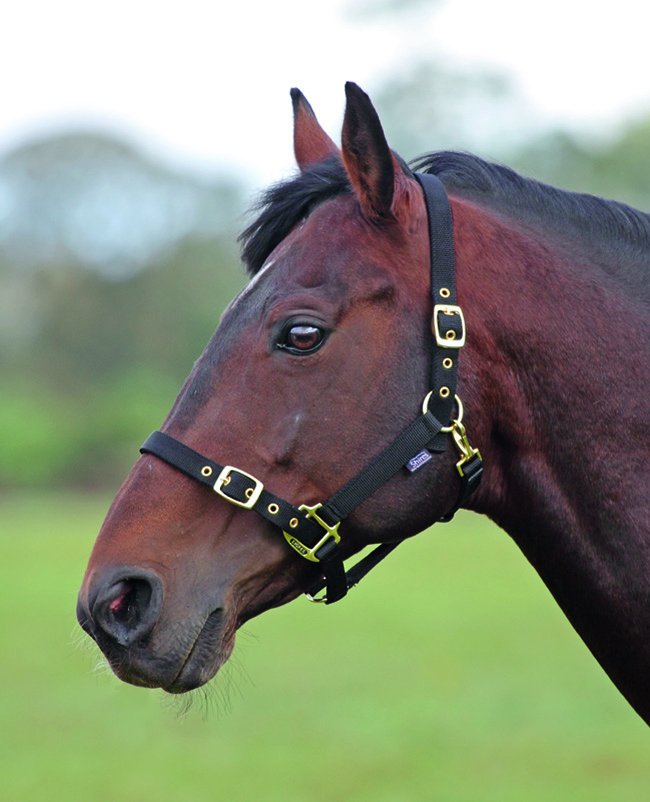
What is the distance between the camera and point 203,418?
2.86m

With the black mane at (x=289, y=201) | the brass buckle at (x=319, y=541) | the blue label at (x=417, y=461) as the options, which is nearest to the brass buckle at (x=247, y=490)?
the brass buckle at (x=319, y=541)

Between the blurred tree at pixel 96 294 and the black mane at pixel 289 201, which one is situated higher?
the black mane at pixel 289 201

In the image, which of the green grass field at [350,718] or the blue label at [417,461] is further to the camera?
the green grass field at [350,718]

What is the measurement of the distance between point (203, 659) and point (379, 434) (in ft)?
2.76

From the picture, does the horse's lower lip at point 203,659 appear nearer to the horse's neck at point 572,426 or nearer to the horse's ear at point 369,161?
the horse's neck at point 572,426

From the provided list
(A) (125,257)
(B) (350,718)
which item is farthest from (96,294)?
(B) (350,718)

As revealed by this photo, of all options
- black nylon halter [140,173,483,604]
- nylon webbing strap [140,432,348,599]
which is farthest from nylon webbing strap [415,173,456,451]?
nylon webbing strap [140,432,348,599]

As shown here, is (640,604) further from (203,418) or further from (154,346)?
(154,346)

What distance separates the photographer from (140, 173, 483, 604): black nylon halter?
2.80 meters

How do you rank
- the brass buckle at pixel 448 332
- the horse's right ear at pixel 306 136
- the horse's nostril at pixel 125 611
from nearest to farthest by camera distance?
the horse's nostril at pixel 125 611
the brass buckle at pixel 448 332
the horse's right ear at pixel 306 136

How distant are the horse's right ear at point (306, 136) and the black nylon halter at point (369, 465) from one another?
0.85 metres

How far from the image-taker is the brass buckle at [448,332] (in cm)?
284

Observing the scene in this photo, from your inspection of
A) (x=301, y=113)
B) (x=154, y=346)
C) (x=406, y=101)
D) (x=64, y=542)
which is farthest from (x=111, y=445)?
(x=301, y=113)

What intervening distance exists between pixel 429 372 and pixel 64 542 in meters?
22.3
